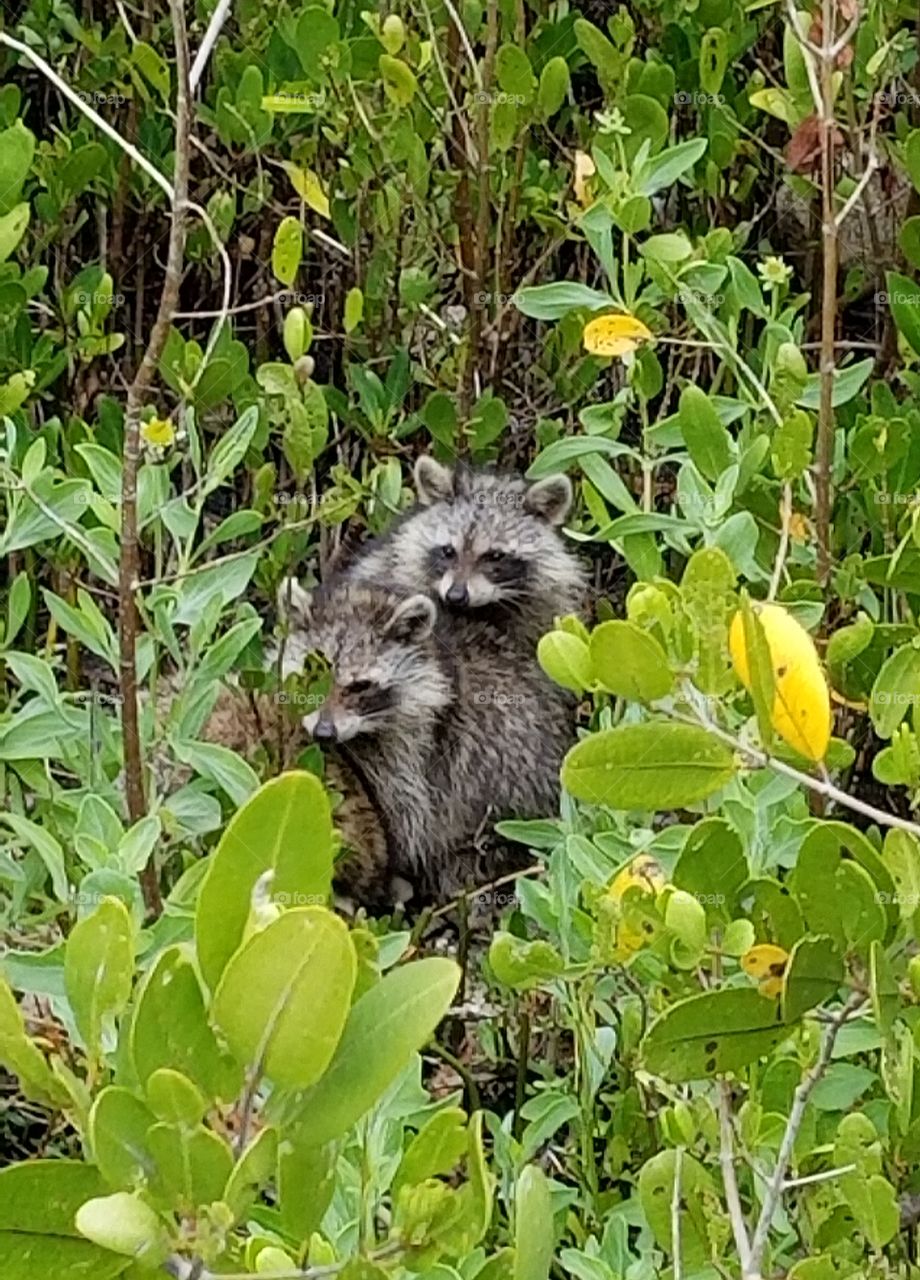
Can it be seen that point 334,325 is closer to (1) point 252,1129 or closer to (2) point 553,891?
(2) point 553,891

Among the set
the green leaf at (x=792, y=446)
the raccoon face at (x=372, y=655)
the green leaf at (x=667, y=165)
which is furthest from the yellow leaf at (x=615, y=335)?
the raccoon face at (x=372, y=655)

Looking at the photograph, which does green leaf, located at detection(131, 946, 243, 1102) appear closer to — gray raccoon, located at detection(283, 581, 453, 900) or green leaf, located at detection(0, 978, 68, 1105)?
green leaf, located at detection(0, 978, 68, 1105)

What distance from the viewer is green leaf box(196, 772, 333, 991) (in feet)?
3.41

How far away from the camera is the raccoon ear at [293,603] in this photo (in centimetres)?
318

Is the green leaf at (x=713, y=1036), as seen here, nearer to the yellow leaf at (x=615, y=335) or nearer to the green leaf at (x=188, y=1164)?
the green leaf at (x=188, y=1164)

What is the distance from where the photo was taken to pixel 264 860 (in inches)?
41.8

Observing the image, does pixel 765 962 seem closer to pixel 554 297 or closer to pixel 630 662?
pixel 630 662

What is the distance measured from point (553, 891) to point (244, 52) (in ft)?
7.07

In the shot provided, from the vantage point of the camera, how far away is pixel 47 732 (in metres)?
2.52

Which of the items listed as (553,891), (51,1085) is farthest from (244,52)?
(51,1085)

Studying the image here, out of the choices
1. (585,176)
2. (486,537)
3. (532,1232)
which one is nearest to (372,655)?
(486,537)

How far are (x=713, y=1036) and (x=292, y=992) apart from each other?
530 mm

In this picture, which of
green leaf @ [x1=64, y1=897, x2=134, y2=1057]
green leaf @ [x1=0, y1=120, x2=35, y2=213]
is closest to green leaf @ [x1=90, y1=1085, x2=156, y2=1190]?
green leaf @ [x1=64, y1=897, x2=134, y2=1057]

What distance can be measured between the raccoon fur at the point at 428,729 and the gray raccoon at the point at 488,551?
4.5 inches
